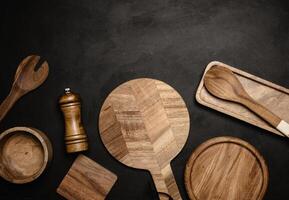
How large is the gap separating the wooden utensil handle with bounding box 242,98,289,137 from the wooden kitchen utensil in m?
0.21

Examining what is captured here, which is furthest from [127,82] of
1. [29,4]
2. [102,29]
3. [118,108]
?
[29,4]

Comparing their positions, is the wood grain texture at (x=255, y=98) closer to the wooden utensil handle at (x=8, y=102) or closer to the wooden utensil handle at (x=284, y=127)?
the wooden utensil handle at (x=284, y=127)

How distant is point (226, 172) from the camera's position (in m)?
1.30

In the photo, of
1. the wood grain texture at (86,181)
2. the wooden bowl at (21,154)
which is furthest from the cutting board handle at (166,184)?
the wooden bowl at (21,154)

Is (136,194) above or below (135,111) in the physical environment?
below

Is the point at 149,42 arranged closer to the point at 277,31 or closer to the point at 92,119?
the point at 92,119

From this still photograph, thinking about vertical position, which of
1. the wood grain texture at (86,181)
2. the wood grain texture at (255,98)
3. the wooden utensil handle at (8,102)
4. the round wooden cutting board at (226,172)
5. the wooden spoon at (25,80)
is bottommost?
the round wooden cutting board at (226,172)

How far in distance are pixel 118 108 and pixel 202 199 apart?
1.31 feet

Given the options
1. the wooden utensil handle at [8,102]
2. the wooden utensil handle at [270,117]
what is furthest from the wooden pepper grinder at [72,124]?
the wooden utensil handle at [270,117]

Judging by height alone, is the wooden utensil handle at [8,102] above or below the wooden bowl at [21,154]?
above

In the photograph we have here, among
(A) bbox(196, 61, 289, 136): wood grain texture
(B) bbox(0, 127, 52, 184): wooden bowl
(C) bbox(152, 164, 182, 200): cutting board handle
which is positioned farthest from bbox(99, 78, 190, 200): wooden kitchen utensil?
(B) bbox(0, 127, 52, 184): wooden bowl

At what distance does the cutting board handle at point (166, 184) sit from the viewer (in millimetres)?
1299

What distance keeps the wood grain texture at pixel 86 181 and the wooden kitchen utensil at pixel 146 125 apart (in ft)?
0.24

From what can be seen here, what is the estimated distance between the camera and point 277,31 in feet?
4.47
